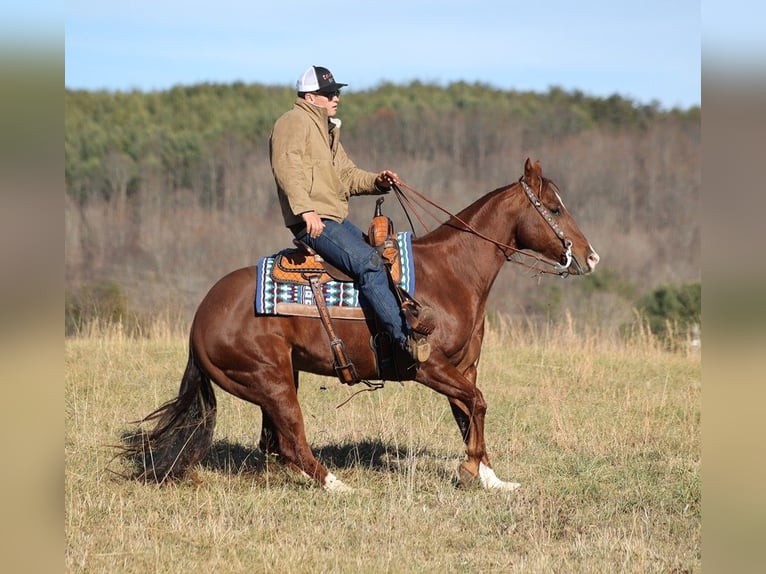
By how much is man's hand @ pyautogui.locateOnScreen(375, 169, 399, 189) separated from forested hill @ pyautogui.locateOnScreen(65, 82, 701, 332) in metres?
15.7

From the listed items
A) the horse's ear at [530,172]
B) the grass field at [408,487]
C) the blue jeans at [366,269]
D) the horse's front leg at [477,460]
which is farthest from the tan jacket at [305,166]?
the grass field at [408,487]

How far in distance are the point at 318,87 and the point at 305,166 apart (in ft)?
2.00

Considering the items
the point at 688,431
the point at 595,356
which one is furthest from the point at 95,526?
the point at 595,356

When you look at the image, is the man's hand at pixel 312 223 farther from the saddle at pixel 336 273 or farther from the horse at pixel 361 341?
the horse at pixel 361 341

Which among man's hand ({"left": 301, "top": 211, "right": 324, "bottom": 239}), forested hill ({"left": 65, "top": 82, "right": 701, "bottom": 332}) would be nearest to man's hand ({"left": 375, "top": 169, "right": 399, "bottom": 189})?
man's hand ({"left": 301, "top": 211, "right": 324, "bottom": 239})

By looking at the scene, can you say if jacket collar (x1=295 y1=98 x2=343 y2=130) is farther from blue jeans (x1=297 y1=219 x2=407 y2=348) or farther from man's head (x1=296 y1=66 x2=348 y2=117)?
blue jeans (x1=297 y1=219 x2=407 y2=348)

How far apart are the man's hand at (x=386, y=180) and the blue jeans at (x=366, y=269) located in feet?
2.32

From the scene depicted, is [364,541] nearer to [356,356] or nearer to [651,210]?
[356,356]

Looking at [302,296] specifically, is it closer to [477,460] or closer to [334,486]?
[334,486]

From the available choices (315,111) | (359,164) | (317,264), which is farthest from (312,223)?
(359,164)

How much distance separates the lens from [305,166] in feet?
24.0

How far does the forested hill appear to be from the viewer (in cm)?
3145

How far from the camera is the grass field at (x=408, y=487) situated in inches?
235
